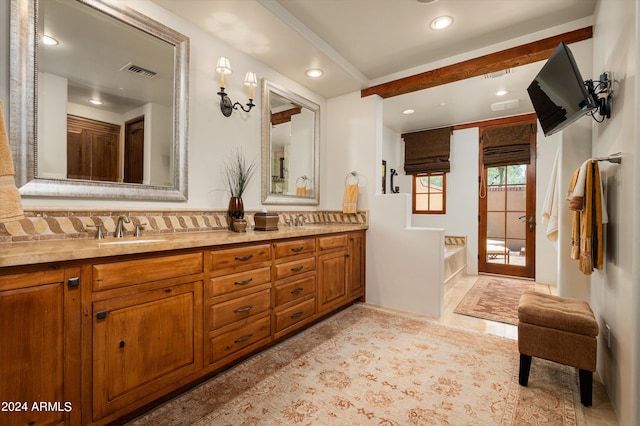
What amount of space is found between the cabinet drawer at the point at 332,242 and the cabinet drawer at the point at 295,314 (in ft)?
1.66

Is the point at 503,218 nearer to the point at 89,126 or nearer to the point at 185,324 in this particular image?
the point at 185,324

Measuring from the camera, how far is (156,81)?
6.82ft

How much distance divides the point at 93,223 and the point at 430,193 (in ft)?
17.0

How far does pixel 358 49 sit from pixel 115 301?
2858 mm

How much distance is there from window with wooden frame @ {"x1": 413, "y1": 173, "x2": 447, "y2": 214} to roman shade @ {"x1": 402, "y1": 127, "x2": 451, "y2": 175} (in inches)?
6.0

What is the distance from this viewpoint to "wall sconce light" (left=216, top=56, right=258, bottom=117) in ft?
7.62

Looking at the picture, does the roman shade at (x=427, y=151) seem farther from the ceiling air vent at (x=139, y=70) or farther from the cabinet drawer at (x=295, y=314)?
the ceiling air vent at (x=139, y=70)

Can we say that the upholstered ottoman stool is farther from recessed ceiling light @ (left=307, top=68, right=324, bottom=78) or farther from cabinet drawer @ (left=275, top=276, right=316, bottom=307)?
recessed ceiling light @ (left=307, top=68, right=324, bottom=78)

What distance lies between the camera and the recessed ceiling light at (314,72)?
9.99 feet

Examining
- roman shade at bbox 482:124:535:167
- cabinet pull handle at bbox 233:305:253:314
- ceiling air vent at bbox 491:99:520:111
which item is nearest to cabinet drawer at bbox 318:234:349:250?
cabinet pull handle at bbox 233:305:253:314

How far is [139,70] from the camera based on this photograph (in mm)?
1997

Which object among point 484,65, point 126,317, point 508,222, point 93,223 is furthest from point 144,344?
point 508,222

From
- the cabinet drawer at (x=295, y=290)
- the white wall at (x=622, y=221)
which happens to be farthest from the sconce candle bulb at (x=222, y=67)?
the white wall at (x=622, y=221)

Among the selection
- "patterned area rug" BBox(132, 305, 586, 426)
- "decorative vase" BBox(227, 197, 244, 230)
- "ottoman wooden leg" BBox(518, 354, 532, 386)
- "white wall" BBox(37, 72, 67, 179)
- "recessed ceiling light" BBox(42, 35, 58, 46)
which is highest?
"recessed ceiling light" BBox(42, 35, 58, 46)
